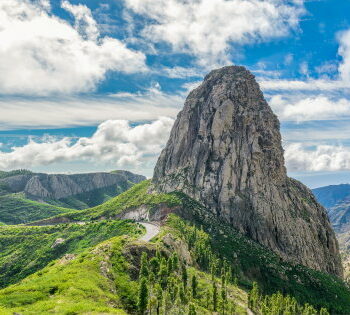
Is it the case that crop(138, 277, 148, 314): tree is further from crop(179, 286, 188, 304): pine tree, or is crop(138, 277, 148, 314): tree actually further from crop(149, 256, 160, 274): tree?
crop(149, 256, 160, 274): tree

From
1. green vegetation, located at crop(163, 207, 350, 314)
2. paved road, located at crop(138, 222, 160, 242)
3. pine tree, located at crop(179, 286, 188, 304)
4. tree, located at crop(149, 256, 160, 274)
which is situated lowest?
green vegetation, located at crop(163, 207, 350, 314)

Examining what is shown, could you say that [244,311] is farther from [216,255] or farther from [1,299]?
[1,299]

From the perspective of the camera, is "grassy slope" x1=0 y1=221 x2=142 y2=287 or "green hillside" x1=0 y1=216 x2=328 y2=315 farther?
"grassy slope" x1=0 y1=221 x2=142 y2=287

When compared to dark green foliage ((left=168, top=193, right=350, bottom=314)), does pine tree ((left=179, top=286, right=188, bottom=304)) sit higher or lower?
higher

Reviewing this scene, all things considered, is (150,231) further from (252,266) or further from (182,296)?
(182,296)

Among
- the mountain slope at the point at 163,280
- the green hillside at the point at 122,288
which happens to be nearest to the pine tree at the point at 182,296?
the green hillside at the point at 122,288

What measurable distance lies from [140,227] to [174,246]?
148 ft

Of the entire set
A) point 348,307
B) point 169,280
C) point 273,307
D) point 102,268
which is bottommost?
point 348,307

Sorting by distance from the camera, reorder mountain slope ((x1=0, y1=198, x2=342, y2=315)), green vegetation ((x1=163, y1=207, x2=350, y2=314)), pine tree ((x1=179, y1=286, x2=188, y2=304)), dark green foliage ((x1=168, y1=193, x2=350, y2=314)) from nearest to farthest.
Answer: mountain slope ((x1=0, y1=198, x2=342, y2=315)), pine tree ((x1=179, y1=286, x2=188, y2=304)), green vegetation ((x1=163, y1=207, x2=350, y2=314)), dark green foliage ((x1=168, y1=193, x2=350, y2=314))

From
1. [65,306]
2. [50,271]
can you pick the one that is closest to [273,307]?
[50,271]

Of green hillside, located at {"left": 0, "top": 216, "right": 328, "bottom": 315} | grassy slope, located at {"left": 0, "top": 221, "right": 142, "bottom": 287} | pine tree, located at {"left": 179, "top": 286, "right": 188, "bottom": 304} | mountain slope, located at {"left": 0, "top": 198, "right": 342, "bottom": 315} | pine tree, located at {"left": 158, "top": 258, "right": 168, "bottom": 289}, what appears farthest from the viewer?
grassy slope, located at {"left": 0, "top": 221, "right": 142, "bottom": 287}

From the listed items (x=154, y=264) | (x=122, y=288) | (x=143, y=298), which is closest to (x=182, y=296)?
(x=154, y=264)

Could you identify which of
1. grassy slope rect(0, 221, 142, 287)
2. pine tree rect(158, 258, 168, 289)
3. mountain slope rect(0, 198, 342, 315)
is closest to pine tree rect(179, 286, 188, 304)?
mountain slope rect(0, 198, 342, 315)

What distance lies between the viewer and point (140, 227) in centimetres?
16938
